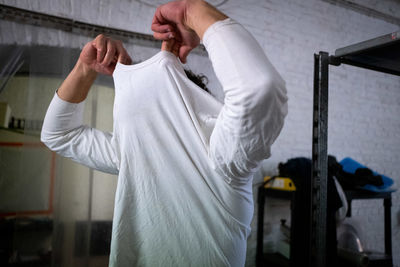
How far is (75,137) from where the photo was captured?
27.1 inches

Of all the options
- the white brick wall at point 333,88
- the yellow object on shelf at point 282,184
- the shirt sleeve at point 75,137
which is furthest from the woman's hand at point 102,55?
the yellow object on shelf at point 282,184

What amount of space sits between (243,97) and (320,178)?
0.76 m

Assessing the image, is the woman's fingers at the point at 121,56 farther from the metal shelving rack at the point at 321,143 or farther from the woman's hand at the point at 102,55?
the metal shelving rack at the point at 321,143

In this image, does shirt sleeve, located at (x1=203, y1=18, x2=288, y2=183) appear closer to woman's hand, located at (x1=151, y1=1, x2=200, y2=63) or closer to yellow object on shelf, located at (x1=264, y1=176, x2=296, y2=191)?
woman's hand, located at (x1=151, y1=1, x2=200, y2=63)

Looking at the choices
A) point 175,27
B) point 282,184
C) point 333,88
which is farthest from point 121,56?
point 333,88

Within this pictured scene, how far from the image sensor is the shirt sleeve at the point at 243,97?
0.34 m

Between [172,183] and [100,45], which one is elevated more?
[100,45]

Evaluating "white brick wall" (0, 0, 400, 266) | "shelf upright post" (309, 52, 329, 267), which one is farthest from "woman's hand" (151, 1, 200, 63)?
"white brick wall" (0, 0, 400, 266)

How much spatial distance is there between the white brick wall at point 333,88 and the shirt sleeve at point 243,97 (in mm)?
1704

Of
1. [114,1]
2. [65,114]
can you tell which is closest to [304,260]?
[65,114]

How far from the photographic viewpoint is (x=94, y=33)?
5.87ft

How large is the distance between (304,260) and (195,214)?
182 cm

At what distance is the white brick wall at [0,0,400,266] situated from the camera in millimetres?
2488

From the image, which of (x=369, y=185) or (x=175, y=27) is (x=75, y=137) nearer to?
(x=175, y=27)
